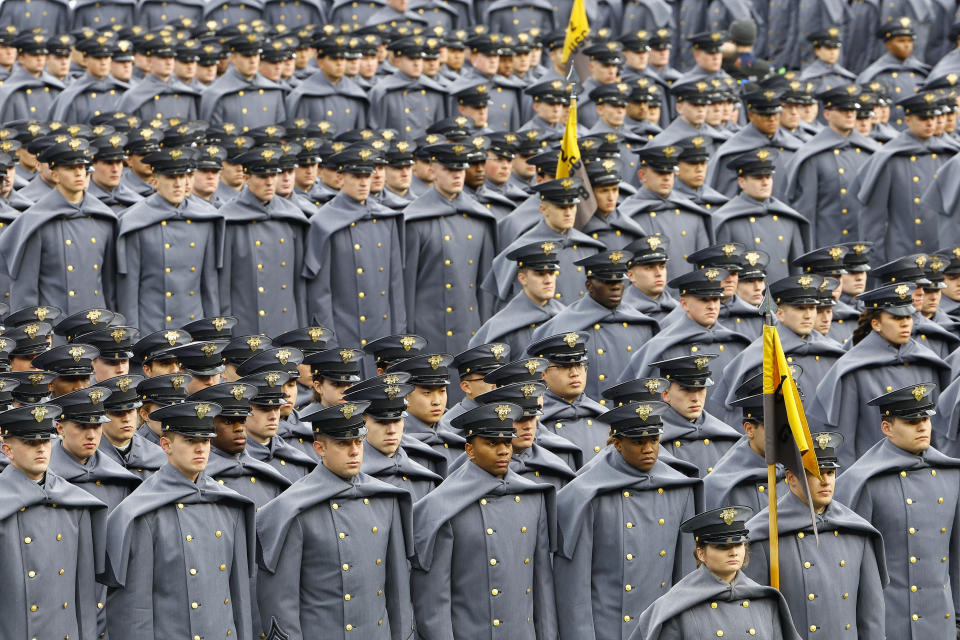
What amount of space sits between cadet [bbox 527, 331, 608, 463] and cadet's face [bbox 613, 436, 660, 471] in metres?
1.13

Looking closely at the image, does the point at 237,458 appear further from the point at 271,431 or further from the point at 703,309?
the point at 703,309

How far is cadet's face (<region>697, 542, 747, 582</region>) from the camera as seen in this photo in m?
9.36

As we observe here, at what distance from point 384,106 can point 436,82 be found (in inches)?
25.8

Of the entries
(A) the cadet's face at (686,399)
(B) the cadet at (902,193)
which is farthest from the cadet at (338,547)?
(B) the cadet at (902,193)

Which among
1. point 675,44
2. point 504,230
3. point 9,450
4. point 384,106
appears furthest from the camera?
point 675,44

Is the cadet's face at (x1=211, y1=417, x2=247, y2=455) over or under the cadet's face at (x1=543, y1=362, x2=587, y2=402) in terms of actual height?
over

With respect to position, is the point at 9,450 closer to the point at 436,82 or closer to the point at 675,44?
the point at 436,82

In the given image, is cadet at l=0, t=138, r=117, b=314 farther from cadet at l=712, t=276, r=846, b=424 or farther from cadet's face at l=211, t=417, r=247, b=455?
cadet at l=712, t=276, r=846, b=424

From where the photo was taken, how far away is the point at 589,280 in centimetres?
1355

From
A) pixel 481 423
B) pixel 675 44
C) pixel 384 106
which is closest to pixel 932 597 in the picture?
pixel 481 423

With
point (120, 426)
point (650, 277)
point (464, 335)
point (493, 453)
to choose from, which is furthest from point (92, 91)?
point (493, 453)

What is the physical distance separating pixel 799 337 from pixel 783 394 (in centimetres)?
369

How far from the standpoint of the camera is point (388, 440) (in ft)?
35.8

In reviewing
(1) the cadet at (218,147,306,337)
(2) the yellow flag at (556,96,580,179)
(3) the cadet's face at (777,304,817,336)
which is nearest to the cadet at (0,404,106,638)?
(1) the cadet at (218,147,306,337)
